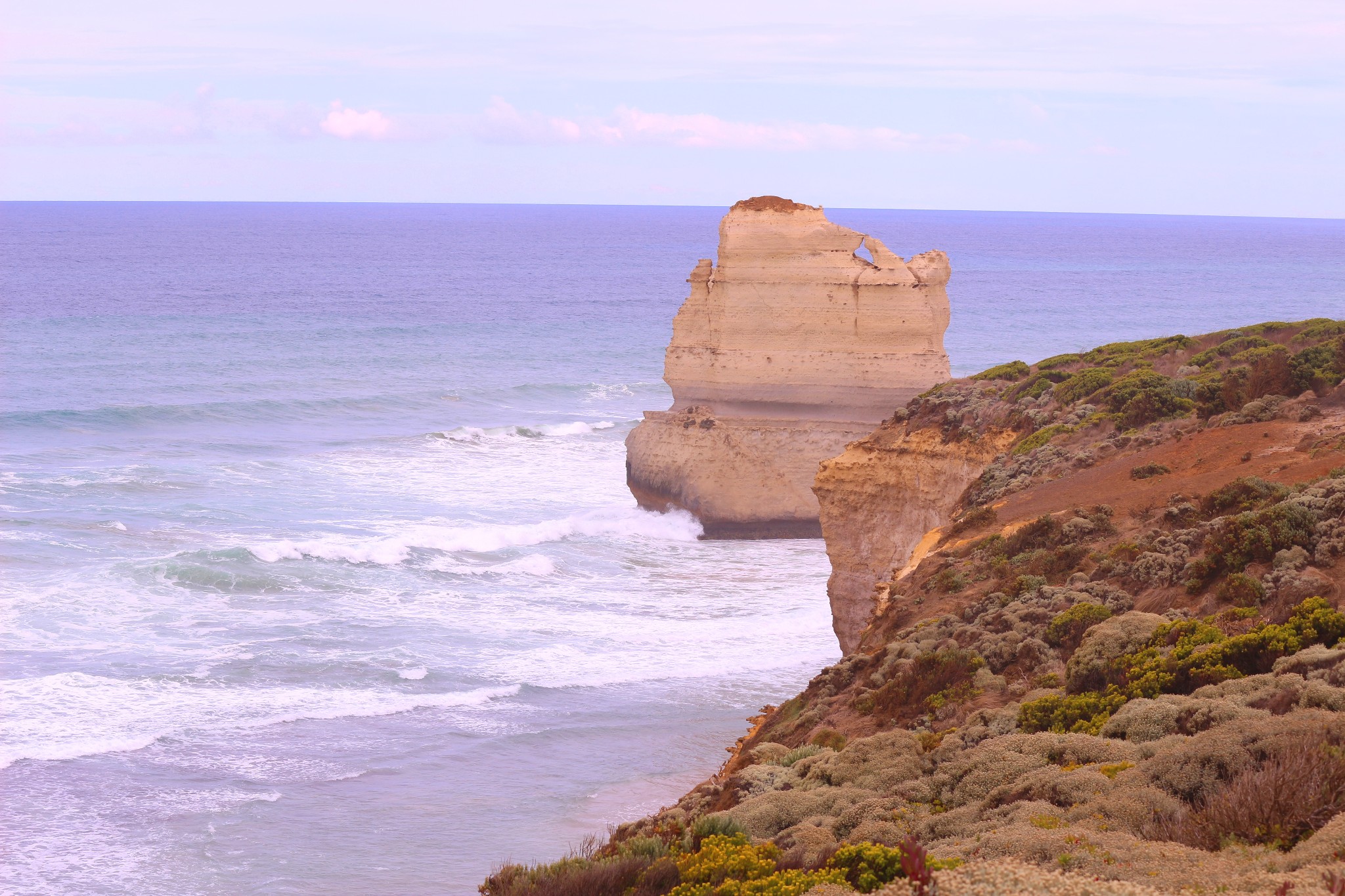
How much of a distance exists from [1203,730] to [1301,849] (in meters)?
2.01

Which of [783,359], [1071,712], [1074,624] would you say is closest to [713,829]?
[1071,712]

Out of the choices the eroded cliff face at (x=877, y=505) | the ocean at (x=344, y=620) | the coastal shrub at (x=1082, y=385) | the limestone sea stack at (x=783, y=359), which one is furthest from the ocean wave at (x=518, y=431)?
the coastal shrub at (x=1082, y=385)

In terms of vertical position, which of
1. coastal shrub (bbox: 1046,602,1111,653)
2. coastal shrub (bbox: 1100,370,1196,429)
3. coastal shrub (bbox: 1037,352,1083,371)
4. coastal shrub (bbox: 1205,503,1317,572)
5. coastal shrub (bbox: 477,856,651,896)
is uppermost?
coastal shrub (bbox: 1037,352,1083,371)

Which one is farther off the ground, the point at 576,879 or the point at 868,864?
the point at 868,864

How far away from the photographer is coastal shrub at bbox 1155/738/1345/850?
699 centimetres

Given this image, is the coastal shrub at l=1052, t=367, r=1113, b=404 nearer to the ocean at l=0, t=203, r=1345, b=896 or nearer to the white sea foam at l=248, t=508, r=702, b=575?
the ocean at l=0, t=203, r=1345, b=896

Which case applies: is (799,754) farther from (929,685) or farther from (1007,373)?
(1007,373)

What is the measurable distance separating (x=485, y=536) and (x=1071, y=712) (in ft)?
72.8

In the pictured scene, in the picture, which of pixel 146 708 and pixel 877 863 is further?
pixel 146 708

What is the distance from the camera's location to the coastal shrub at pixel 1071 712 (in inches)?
378

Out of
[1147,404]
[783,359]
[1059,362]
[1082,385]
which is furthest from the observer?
[783,359]

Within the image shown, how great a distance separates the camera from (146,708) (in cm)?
1914

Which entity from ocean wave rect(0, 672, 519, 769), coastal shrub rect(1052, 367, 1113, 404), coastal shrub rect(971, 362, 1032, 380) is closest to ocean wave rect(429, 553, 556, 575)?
ocean wave rect(0, 672, 519, 769)

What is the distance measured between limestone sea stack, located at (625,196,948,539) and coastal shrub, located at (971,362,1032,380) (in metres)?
7.51
